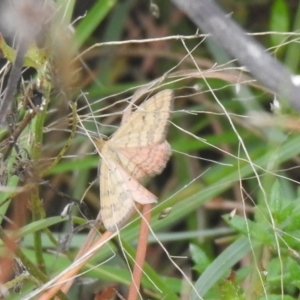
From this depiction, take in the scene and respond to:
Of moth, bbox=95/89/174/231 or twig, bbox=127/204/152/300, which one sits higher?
moth, bbox=95/89/174/231

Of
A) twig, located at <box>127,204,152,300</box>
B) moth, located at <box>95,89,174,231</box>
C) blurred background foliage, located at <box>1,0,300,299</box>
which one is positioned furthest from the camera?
blurred background foliage, located at <box>1,0,300,299</box>

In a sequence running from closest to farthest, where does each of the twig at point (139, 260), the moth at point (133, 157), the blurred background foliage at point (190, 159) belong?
the moth at point (133, 157)
the twig at point (139, 260)
the blurred background foliage at point (190, 159)

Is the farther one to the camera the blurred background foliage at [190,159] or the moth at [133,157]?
the blurred background foliage at [190,159]

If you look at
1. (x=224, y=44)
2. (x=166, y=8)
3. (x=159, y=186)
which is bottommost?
(x=159, y=186)

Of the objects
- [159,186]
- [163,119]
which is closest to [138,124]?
[163,119]

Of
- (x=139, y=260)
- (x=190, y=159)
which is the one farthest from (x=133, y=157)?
(x=190, y=159)

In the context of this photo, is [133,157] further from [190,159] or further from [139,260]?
[190,159]

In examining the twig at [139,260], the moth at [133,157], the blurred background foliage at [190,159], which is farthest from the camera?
the blurred background foliage at [190,159]

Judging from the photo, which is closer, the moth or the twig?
the moth

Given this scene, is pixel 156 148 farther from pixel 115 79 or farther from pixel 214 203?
pixel 115 79
